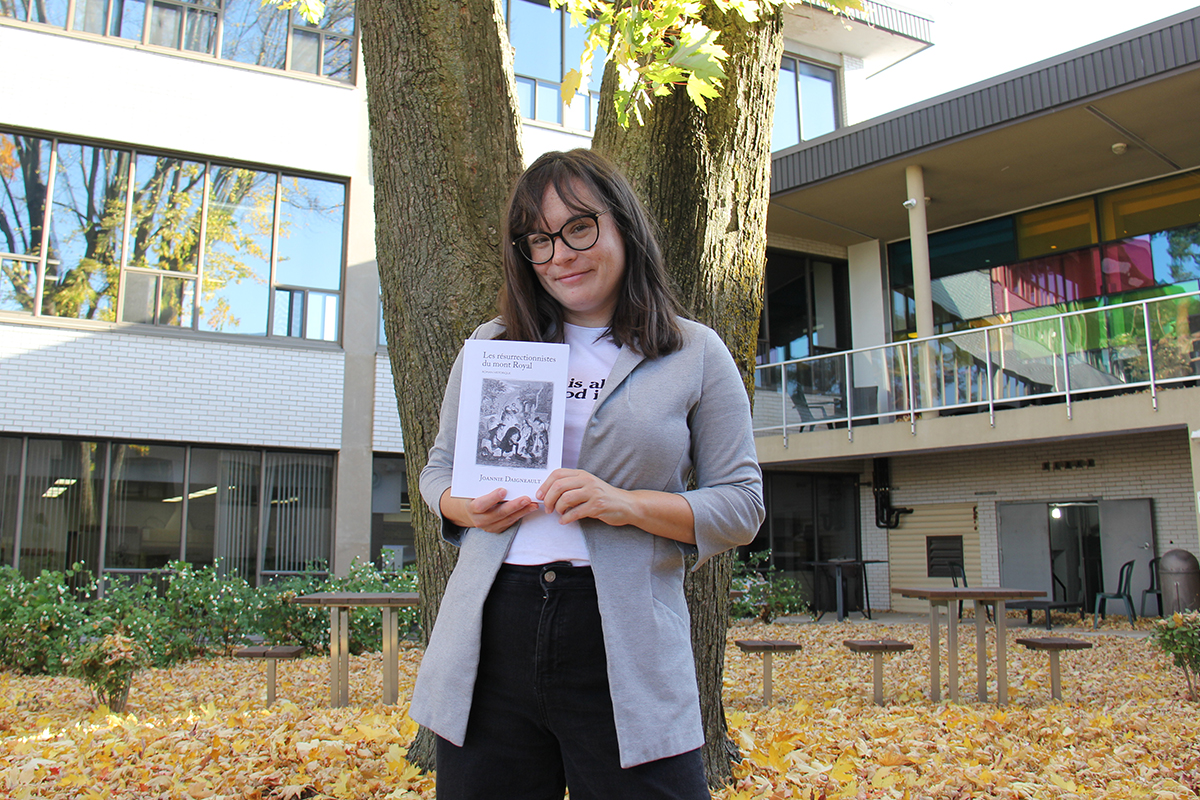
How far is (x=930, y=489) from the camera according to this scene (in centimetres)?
1627

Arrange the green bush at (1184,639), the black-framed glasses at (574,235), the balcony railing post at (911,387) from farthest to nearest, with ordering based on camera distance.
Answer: the balcony railing post at (911,387) → the green bush at (1184,639) → the black-framed glasses at (574,235)

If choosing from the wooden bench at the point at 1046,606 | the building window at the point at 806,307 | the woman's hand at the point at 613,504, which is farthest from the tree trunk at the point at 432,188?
the building window at the point at 806,307

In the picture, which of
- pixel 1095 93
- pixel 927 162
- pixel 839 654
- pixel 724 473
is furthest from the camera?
pixel 927 162

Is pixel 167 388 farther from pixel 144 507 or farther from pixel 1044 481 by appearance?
pixel 1044 481

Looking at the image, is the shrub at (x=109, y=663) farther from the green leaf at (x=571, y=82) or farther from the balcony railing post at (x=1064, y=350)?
the balcony railing post at (x=1064, y=350)

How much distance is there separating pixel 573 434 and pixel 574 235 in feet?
1.36

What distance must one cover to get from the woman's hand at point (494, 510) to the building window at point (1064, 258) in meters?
15.4

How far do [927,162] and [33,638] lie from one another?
1335 cm

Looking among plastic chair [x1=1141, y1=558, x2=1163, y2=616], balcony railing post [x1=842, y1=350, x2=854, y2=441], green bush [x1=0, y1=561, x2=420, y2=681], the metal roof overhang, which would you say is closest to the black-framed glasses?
green bush [x1=0, y1=561, x2=420, y2=681]

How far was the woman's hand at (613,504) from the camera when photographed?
167 centimetres

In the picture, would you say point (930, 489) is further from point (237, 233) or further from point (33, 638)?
point (33, 638)

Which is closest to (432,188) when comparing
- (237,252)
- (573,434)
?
(573,434)

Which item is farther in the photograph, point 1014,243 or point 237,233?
point 1014,243

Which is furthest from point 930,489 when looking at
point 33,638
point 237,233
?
point 33,638
